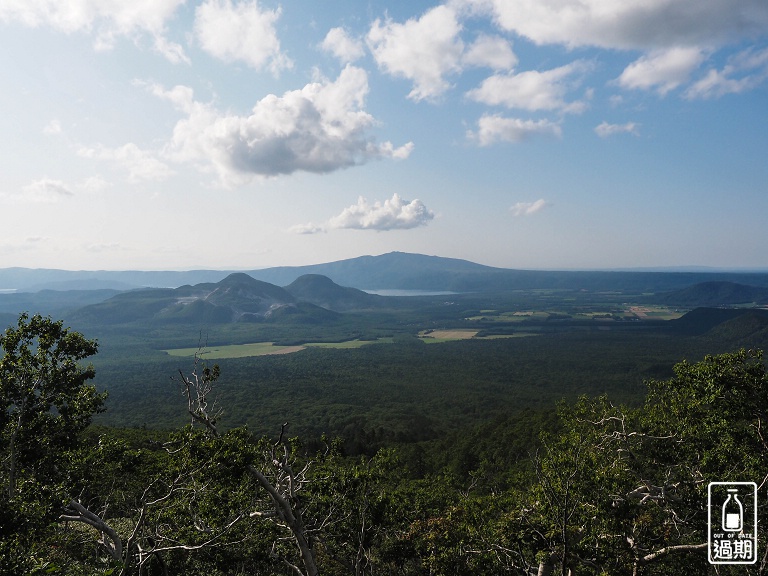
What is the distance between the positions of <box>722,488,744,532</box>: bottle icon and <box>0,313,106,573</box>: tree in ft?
71.5

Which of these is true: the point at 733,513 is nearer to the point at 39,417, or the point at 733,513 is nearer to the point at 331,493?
the point at 331,493

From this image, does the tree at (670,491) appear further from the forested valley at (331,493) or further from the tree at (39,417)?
the tree at (39,417)

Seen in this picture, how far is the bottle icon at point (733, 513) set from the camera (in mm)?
14414

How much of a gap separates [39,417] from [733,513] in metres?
24.1

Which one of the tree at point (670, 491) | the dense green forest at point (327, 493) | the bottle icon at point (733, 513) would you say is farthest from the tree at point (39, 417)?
the bottle icon at point (733, 513)

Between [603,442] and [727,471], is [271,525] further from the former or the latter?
[727,471]

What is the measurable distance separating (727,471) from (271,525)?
1904cm

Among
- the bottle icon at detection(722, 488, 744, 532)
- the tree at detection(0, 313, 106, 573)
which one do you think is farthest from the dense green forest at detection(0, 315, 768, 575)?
the bottle icon at detection(722, 488, 744, 532)

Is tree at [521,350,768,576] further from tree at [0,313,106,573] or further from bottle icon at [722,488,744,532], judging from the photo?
tree at [0,313,106,573]

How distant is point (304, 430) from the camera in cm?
9612

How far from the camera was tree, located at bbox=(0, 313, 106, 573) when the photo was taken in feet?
36.7

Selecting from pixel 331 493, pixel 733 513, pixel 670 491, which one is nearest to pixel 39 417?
pixel 331 493

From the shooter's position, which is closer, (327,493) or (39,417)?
(39,417)

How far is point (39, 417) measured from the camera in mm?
13000
